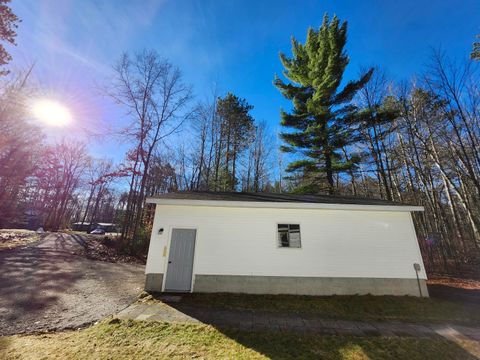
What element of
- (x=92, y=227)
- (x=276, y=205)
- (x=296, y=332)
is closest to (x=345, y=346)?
(x=296, y=332)

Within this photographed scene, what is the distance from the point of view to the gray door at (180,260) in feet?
22.5

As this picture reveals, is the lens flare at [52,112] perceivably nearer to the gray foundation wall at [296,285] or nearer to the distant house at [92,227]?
the gray foundation wall at [296,285]

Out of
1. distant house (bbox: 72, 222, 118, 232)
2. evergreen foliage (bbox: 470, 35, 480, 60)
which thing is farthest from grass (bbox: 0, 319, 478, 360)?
distant house (bbox: 72, 222, 118, 232)

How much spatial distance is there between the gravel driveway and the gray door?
1335 millimetres

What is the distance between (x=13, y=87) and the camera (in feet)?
44.4

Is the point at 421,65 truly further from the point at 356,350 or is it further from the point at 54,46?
the point at 54,46

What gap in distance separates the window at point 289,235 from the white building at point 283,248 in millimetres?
35

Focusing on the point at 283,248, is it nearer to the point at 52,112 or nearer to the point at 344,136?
the point at 344,136

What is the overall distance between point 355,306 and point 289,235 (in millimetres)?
2779

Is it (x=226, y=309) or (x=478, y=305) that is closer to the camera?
(x=226, y=309)

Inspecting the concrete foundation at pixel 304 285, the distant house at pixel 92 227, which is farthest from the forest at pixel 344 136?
the distant house at pixel 92 227

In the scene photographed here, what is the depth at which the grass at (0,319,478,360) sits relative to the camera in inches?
135

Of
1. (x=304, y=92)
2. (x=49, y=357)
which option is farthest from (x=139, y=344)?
(x=304, y=92)

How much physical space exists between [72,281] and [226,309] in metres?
6.46
